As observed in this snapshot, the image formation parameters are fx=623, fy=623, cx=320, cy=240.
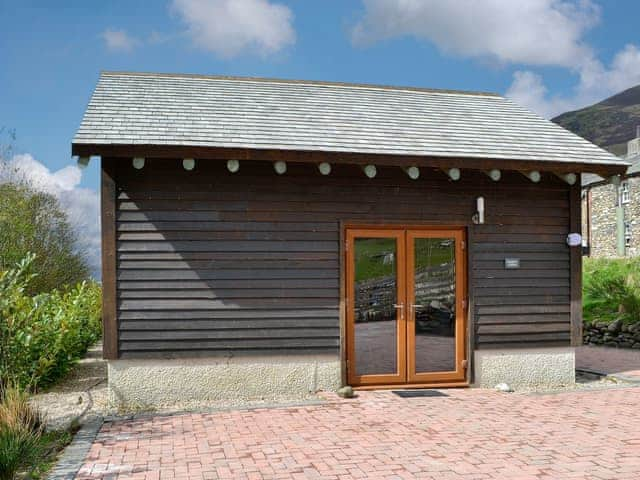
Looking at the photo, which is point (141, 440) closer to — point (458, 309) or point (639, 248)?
point (458, 309)

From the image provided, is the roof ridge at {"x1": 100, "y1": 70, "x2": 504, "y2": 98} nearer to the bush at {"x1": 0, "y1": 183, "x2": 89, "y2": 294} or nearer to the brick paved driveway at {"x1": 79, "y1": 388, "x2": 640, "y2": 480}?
the brick paved driveway at {"x1": 79, "y1": 388, "x2": 640, "y2": 480}

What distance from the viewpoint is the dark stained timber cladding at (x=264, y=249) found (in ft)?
24.7

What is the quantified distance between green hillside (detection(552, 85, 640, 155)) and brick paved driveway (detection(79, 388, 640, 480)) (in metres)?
112

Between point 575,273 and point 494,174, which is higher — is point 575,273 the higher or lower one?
the lower one

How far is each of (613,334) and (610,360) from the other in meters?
2.47

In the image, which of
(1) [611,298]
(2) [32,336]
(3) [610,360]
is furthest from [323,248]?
(1) [611,298]

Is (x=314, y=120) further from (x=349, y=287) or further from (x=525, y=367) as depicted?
(x=525, y=367)

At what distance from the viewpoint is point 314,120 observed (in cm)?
859

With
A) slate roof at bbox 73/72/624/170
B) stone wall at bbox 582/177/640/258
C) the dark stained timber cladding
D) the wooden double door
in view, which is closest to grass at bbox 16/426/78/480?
the dark stained timber cladding

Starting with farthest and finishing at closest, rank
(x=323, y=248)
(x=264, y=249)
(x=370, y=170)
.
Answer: (x=323, y=248) < (x=264, y=249) < (x=370, y=170)

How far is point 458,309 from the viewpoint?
27.5 feet

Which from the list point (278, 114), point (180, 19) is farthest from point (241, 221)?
point (180, 19)

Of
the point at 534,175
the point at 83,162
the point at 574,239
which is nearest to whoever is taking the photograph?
the point at 83,162

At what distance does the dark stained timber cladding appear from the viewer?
7.54 meters
